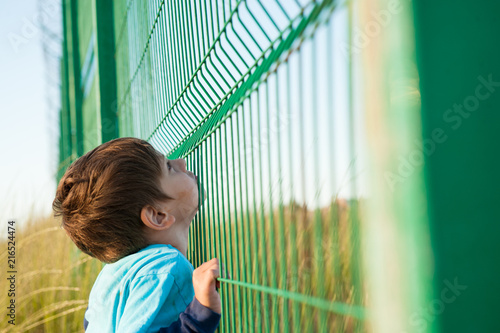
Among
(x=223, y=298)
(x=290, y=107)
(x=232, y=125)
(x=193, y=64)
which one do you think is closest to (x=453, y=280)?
(x=290, y=107)

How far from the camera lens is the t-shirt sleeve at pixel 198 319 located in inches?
65.0

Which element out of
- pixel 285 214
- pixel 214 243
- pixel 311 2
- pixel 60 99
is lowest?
pixel 214 243

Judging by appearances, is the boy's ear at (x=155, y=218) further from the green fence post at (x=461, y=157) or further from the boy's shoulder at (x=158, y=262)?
the green fence post at (x=461, y=157)

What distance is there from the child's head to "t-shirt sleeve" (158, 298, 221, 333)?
0.40 metres

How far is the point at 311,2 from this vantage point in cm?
102

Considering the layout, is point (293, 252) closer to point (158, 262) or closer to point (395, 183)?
point (395, 183)

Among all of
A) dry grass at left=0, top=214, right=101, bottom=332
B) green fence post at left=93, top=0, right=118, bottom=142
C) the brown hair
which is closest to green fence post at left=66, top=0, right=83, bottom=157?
dry grass at left=0, top=214, right=101, bottom=332

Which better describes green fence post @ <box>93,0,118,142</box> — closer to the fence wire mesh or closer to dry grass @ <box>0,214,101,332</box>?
dry grass @ <box>0,214,101,332</box>

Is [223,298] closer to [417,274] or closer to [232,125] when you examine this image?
[232,125]

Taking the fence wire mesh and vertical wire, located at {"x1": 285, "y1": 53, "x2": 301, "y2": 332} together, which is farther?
vertical wire, located at {"x1": 285, "y1": 53, "x2": 301, "y2": 332}

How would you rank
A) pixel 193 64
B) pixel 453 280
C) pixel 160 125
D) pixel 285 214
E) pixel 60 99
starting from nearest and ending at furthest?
pixel 453 280
pixel 285 214
pixel 193 64
pixel 160 125
pixel 60 99

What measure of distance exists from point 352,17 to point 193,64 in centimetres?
121

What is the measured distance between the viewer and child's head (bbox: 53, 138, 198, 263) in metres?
2.01

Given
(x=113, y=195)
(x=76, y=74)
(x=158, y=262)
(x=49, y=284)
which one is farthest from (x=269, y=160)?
(x=76, y=74)
